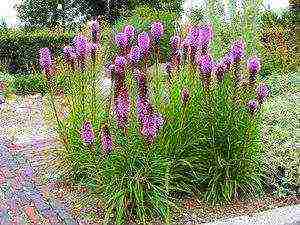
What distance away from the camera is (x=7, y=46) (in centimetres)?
1364

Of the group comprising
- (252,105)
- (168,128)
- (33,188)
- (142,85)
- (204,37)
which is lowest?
(33,188)

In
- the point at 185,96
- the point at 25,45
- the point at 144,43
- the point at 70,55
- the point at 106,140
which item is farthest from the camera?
the point at 25,45

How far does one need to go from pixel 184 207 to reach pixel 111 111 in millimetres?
1064

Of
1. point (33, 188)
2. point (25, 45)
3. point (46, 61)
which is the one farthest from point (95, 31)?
point (25, 45)

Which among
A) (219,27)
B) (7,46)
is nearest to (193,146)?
(219,27)

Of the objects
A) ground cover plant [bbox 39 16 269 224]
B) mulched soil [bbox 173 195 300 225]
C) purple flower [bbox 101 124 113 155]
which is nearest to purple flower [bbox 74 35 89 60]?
ground cover plant [bbox 39 16 269 224]

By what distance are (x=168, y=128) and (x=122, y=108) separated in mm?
686

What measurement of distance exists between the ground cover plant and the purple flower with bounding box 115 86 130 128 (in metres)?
0.02

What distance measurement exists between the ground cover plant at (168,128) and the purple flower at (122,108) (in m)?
0.02

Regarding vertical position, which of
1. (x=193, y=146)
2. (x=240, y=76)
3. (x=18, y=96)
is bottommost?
(x=18, y=96)

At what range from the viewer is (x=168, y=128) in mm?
5293

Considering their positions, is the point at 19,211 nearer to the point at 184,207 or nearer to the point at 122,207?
the point at 122,207

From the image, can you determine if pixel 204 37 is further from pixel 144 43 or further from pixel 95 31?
pixel 95 31

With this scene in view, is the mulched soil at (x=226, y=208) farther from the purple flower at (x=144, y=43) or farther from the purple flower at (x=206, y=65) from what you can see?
the purple flower at (x=144, y=43)
